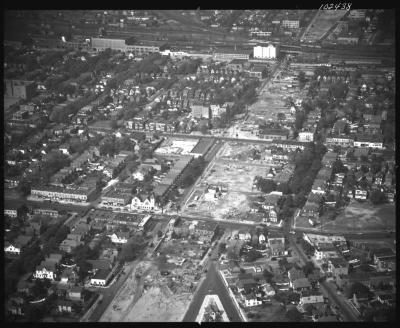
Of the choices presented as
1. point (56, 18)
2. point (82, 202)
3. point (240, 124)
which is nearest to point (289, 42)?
point (240, 124)

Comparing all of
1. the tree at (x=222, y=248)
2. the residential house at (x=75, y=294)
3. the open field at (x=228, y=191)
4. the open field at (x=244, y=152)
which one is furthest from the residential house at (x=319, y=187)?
the residential house at (x=75, y=294)

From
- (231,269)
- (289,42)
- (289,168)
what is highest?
(289,42)

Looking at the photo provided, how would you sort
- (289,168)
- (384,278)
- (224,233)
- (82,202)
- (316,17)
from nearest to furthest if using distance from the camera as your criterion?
1. (384,278)
2. (224,233)
3. (82,202)
4. (289,168)
5. (316,17)

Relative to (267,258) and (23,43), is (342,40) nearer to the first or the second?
(23,43)

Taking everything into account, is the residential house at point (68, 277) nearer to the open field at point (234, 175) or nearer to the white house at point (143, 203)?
the white house at point (143, 203)

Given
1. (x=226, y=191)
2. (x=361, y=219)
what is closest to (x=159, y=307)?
(x=226, y=191)

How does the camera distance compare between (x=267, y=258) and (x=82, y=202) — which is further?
(x=82, y=202)

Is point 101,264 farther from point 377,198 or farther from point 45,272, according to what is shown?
point 377,198

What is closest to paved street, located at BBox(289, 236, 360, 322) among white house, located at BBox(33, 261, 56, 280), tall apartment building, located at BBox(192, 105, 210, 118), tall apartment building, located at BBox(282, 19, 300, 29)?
white house, located at BBox(33, 261, 56, 280)
